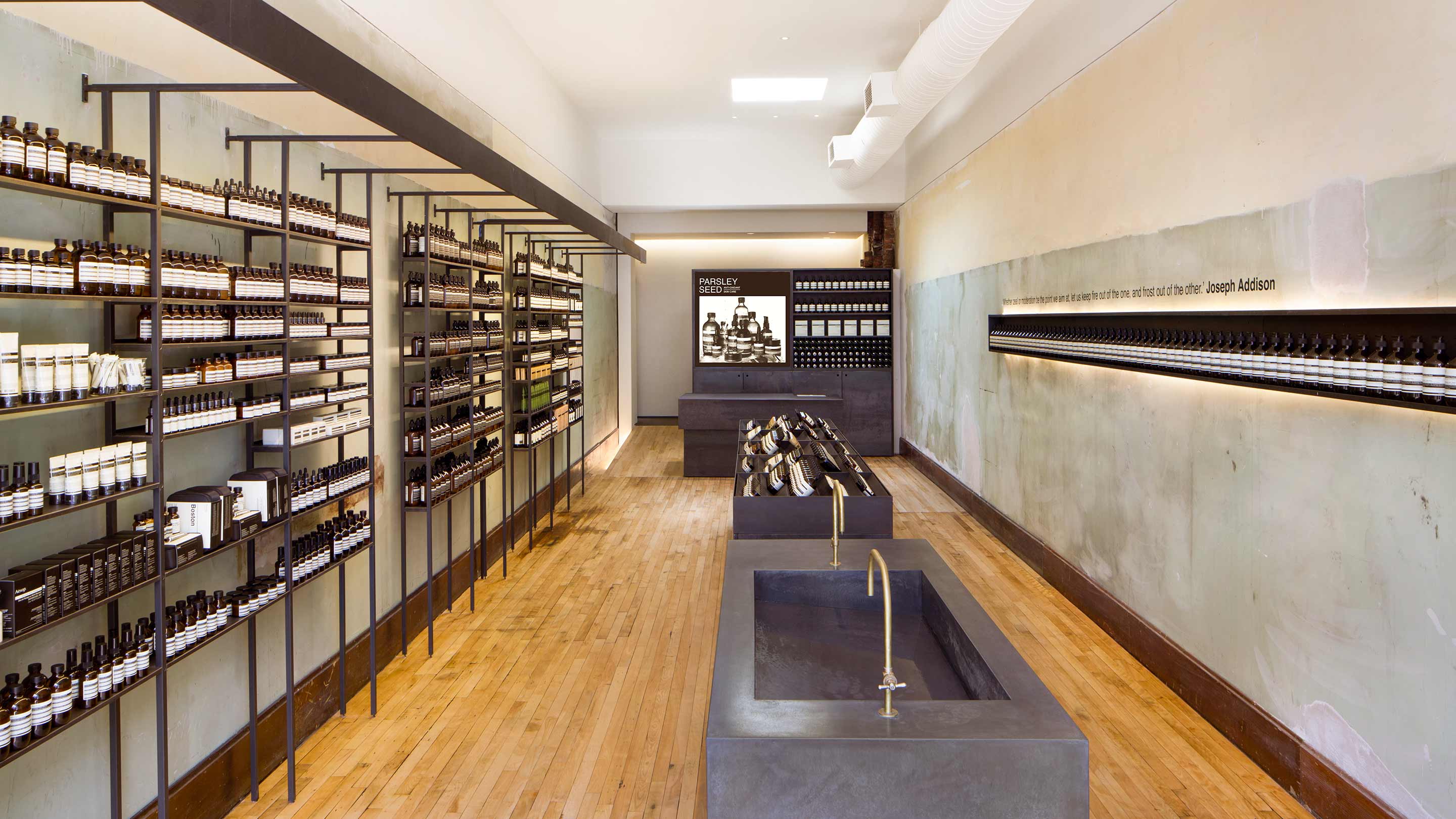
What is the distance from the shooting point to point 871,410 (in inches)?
477

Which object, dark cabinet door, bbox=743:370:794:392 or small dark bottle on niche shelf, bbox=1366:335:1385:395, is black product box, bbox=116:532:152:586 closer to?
small dark bottle on niche shelf, bbox=1366:335:1385:395

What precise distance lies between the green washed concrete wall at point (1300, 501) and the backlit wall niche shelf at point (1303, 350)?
0.10 metres

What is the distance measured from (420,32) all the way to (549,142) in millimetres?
3463

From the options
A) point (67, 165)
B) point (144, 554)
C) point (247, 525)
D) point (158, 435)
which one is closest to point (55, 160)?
point (67, 165)

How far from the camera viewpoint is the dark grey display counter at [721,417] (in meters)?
10.4

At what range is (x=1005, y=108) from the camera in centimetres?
714

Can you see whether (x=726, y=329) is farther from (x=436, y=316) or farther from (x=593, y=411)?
(x=436, y=316)

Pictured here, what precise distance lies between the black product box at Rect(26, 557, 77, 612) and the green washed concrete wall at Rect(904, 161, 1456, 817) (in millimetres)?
3857

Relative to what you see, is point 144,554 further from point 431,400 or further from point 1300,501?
point 1300,501

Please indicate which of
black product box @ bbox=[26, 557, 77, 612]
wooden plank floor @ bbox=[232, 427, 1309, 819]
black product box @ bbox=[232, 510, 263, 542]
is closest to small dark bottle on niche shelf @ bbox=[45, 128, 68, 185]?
black product box @ bbox=[26, 557, 77, 612]

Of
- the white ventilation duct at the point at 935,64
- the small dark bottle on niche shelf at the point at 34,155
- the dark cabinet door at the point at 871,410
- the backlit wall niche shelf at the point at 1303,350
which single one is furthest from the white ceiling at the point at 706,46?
the small dark bottle on niche shelf at the point at 34,155

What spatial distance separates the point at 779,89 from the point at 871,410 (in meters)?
4.71

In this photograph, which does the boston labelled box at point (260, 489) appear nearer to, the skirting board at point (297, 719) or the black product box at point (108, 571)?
the black product box at point (108, 571)

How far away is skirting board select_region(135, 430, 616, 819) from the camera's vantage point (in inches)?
122
